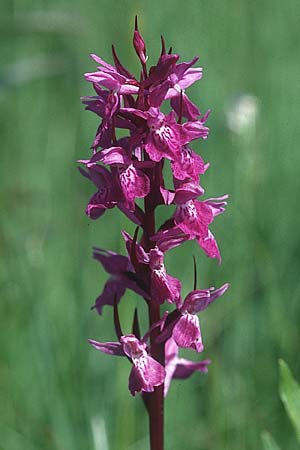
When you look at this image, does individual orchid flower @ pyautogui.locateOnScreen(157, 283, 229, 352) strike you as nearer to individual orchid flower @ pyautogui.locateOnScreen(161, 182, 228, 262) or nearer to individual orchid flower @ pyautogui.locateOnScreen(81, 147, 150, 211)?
individual orchid flower @ pyautogui.locateOnScreen(161, 182, 228, 262)

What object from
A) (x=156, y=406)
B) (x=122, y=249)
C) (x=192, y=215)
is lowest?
(x=156, y=406)

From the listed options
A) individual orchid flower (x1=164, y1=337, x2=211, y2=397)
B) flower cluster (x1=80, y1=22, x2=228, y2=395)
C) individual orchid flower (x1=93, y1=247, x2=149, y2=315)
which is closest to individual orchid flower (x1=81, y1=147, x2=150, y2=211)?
flower cluster (x1=80, y1=22, x2=228, y2=395)

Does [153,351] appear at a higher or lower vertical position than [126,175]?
lower

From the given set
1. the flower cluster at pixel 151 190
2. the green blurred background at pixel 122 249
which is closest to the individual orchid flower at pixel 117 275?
the flower cluster at pixel 151 190

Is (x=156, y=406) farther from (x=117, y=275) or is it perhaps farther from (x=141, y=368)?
(x=117, y=275)

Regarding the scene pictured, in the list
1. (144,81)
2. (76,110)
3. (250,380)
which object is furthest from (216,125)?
(144,81)

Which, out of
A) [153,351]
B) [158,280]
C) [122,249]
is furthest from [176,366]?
[122,249]
